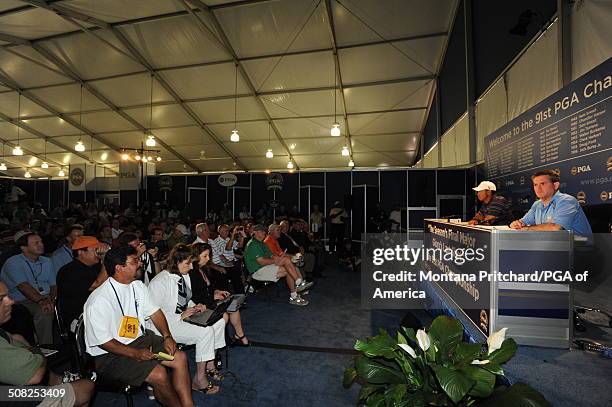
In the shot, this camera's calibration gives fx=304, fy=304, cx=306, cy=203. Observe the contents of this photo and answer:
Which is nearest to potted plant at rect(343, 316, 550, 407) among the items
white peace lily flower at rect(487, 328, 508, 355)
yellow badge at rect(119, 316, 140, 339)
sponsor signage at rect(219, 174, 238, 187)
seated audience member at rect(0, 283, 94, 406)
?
white peace lily flower at rect(487, 328, 508, 355)

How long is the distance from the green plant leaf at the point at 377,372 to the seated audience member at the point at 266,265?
3.51 m

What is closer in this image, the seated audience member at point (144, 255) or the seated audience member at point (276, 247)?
the seated audience member at point (144, 255)

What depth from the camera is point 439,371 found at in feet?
3.60

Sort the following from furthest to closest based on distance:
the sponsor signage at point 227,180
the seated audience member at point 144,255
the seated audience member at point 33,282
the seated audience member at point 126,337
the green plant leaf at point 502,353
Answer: the sponsor signage at point 227,180
the seated audience member at point 144,255
the seated audience member at point 33,282
the seated audience member at point 126,337
the green plant leaf at point 502,353

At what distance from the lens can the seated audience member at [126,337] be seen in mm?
1941

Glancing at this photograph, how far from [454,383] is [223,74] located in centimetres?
990

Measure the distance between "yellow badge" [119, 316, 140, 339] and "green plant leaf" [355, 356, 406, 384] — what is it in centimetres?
165

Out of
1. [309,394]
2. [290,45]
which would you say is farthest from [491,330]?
[290,45]

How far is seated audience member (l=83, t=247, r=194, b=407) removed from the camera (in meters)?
1.94

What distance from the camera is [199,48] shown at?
8258 millimetres

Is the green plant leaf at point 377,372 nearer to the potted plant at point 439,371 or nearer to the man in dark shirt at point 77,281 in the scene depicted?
the potted plant at point 439,371

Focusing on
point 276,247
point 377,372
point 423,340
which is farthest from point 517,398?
point 276,247

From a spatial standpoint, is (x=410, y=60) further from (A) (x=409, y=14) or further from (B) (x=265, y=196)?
(B) (x=265, y=196)

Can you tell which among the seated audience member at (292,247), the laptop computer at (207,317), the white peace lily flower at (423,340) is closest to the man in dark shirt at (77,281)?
the laptop computer at (207,317)
